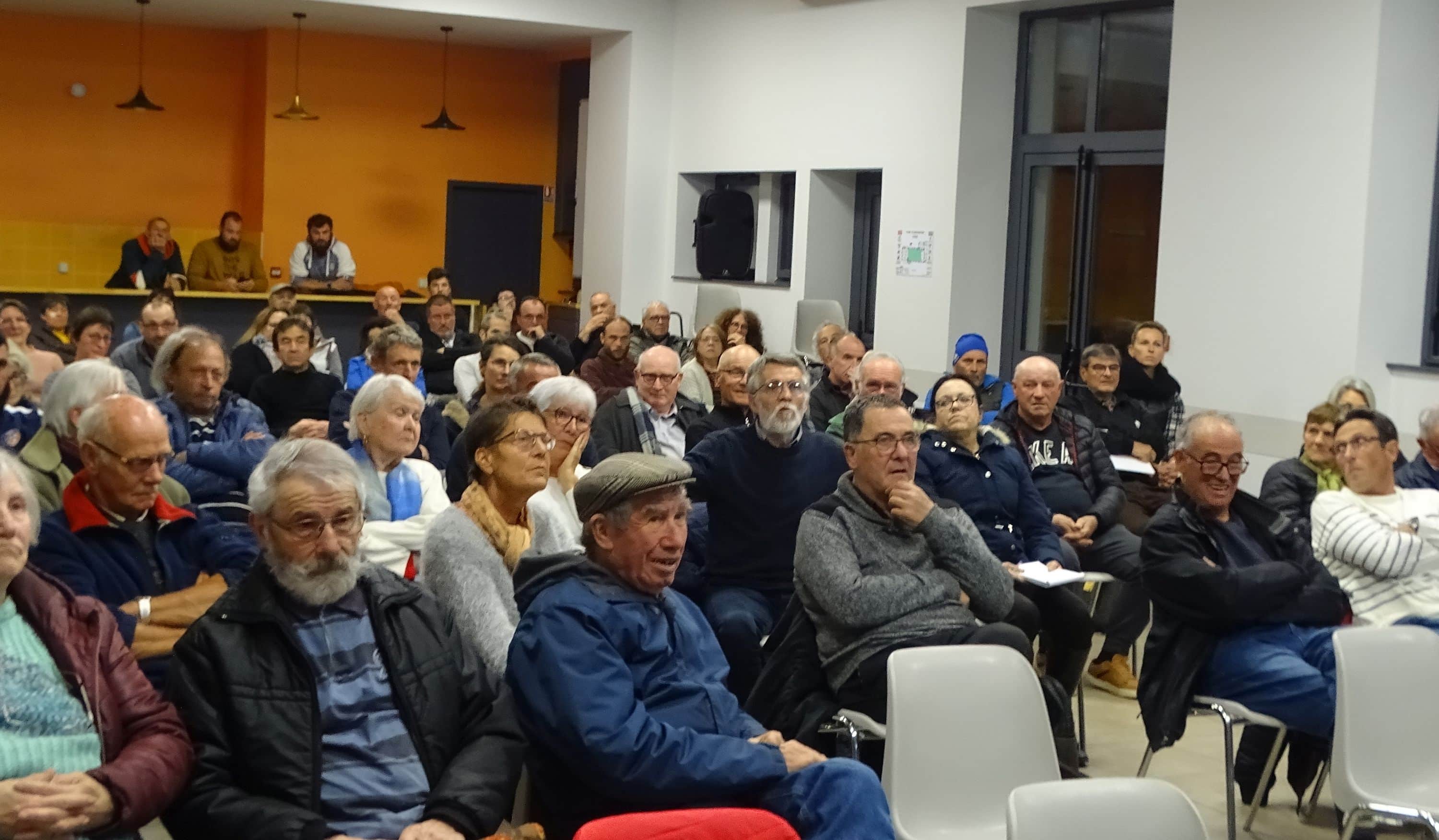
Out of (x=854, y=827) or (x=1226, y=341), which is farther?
(x=1226, y=341)

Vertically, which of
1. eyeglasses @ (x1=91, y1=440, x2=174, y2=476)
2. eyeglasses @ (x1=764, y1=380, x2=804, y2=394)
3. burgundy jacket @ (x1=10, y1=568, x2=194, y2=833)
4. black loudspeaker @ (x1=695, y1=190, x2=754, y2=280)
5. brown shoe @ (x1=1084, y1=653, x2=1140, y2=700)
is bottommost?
brown shoe @ (x1=1084, y1=653, x2=1140, y2=700)

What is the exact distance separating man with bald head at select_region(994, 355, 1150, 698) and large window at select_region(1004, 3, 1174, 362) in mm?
3020

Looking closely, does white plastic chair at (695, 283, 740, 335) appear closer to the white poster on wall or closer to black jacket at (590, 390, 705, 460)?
the white poster on wall

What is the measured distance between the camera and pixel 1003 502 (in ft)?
15.9

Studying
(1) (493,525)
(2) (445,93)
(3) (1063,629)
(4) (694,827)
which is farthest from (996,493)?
(2) (445,93)

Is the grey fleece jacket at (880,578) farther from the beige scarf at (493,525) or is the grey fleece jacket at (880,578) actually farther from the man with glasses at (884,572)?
the beige scarf at (493,525)

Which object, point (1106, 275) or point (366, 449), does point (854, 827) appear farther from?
point (1106, 275)

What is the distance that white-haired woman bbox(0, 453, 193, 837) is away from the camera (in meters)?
2.29

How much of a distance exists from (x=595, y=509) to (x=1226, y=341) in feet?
18.4

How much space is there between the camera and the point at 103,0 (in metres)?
12.1

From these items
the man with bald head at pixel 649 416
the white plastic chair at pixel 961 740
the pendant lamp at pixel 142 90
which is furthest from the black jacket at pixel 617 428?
the pendant lamp at pixel 142 90

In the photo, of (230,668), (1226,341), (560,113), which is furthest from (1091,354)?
→ (560,113)

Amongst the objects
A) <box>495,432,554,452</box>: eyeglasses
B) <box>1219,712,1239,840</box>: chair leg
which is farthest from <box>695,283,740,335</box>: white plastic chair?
<box>495,432,554,452</box>: eyeglasses

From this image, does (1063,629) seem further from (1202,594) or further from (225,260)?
(225,260)
